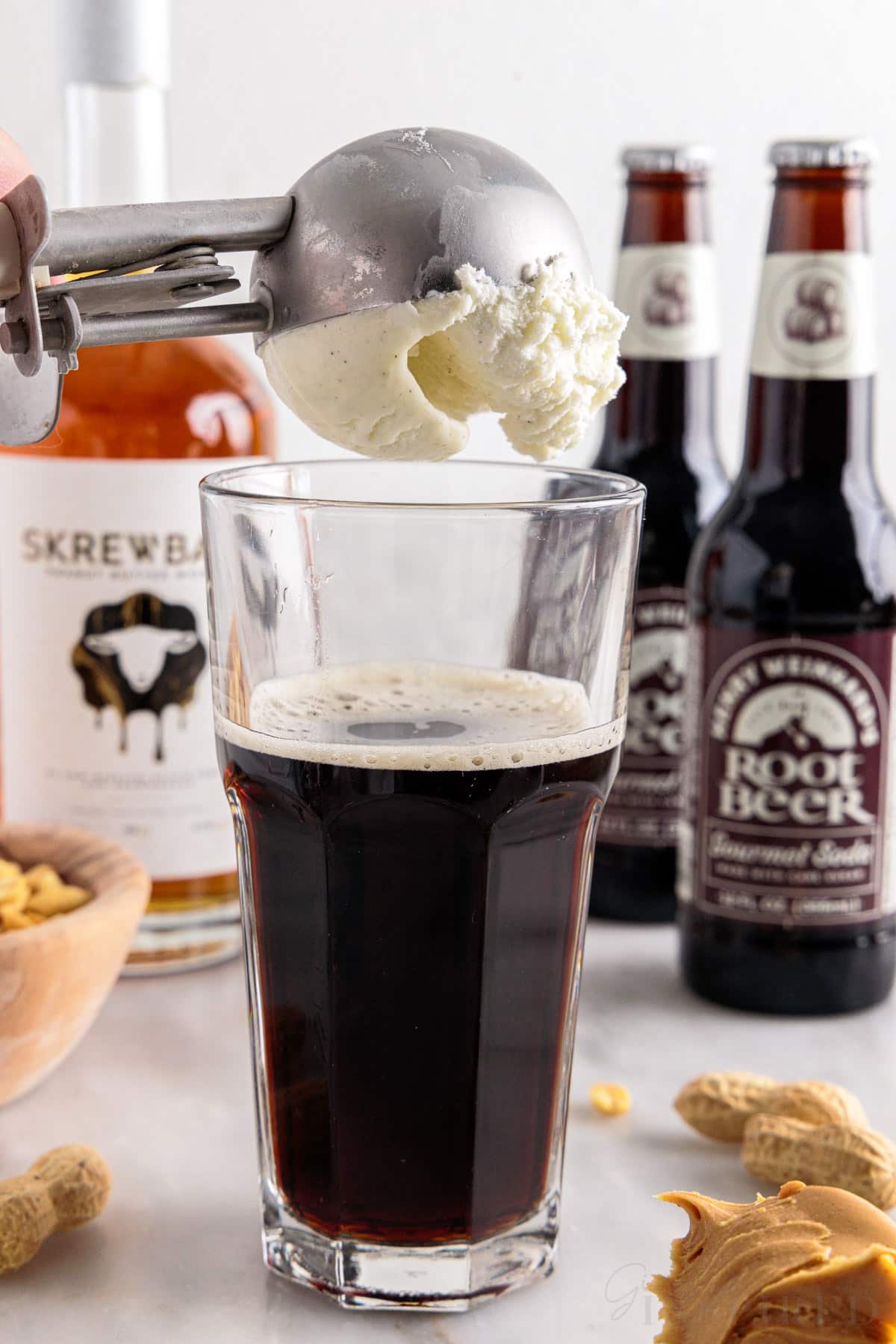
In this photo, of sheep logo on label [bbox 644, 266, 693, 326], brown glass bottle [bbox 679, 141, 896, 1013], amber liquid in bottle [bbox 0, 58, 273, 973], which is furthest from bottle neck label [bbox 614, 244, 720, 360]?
amber liquid in bottle [bbox 0, 58, 273, 973]

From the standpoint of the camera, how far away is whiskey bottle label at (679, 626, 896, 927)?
2.62 feet

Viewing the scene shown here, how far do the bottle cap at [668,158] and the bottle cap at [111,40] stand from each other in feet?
0.88

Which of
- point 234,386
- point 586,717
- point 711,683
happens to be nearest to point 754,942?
point 711,683

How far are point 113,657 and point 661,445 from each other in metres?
0.34

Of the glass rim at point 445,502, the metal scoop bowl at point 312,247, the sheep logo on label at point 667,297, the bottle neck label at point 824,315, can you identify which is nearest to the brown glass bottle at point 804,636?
the bottle neck label at point 824,315

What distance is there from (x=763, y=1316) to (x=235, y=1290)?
198mm

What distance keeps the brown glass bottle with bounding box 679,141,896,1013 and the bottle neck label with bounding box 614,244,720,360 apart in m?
0.10

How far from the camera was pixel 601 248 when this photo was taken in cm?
120

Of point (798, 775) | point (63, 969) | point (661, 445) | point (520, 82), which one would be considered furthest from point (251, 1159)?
point (520, 82)

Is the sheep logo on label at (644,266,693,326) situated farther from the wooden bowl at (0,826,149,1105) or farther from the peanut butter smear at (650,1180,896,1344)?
the peanut butter smear at (650,1180,896,1344)

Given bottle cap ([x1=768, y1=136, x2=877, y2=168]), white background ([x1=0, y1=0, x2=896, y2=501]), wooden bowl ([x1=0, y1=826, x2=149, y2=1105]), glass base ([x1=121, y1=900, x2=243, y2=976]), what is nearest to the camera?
wooden bowl ([x1=0, y1=826, x2=149, y2=1105])

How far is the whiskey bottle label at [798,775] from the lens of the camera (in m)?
0.80

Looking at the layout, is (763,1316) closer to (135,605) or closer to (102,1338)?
(102,1338)

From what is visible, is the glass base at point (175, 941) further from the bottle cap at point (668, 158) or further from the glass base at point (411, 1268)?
the bottle cap at point (668, 158)
